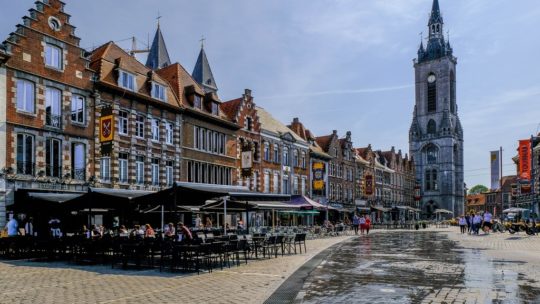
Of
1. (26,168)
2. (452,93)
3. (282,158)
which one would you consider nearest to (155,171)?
(26,168)

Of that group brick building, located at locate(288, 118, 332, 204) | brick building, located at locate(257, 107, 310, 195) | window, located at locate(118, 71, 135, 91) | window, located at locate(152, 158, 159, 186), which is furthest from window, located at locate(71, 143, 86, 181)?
brick building, located at locate(288, 118, 332, 204)

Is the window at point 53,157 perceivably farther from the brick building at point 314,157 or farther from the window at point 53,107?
the brick building at point 314,157

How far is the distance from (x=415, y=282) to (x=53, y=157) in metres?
20.1

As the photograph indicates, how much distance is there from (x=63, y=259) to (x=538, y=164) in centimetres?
5561

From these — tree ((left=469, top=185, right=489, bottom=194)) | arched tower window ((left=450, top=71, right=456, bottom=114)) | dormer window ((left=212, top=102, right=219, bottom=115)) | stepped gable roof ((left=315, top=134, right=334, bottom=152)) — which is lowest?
tree ((left=469, top=185, right=489, bottom=194))

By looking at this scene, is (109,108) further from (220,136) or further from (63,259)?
(220,136)

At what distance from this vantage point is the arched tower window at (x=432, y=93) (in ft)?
332

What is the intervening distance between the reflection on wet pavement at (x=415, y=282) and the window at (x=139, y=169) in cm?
1706

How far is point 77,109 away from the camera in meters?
26.8

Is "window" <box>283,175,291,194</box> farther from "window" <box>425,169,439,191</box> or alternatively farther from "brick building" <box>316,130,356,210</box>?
"window" <box>425,169,439,191</box>

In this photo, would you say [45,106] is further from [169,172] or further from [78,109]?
[169,172]

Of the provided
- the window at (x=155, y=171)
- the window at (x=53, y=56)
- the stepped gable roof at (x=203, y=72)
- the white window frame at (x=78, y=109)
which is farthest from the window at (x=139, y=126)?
the stepped gable roof at (x=203, y=72)

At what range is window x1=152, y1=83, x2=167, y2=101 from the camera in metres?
32.0

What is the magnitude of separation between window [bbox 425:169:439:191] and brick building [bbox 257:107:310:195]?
184 feet
